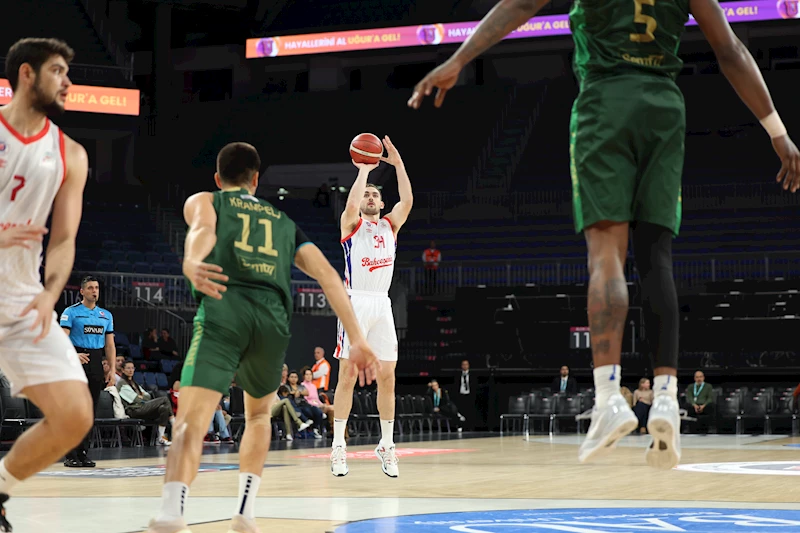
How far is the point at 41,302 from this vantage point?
4215mm

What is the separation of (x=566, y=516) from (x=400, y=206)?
12.5 ft

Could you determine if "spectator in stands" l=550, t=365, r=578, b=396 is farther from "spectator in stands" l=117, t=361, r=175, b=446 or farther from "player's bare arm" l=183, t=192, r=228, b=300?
"player's bare arm" l=183, t=192, r=228, b=300

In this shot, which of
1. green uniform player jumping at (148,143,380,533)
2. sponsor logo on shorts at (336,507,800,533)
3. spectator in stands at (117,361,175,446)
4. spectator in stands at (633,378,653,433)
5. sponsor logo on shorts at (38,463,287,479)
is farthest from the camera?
spectator in stands at (633,378,653,433)

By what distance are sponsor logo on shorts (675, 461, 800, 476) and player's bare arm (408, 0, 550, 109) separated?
6808 mm

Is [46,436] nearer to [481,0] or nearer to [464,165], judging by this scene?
[464,165]

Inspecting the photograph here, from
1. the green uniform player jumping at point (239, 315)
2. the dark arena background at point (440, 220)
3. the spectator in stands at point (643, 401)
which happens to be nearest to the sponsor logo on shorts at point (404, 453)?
the dark arena background at point (440, 220)

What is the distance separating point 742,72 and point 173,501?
2902 mm

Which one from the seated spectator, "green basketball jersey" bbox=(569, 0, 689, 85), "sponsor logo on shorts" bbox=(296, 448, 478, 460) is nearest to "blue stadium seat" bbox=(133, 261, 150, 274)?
the seated spectator

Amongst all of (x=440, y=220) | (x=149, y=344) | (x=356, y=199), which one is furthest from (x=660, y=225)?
(x=440, y=220)

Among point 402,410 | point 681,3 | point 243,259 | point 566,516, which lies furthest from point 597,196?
point 402,410

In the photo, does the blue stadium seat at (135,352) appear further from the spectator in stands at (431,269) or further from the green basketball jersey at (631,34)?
the green basketball jersey at (631,34)

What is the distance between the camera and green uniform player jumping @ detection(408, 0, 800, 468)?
12.5 ft

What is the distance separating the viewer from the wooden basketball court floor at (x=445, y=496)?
576 cm

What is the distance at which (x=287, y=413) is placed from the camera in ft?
56.9
